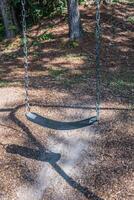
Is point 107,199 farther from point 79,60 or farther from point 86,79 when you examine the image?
point 79,60

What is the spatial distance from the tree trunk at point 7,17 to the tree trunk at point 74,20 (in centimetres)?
295

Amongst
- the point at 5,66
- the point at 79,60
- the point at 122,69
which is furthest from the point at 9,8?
the point at 122,69

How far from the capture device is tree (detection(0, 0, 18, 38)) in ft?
52.5

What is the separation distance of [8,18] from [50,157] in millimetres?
11194

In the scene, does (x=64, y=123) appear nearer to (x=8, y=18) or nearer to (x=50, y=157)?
(x=50, y=157)

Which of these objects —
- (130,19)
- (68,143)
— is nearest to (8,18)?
(130,19)

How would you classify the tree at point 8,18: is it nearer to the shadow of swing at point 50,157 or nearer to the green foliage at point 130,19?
the green foliage at point 130,19

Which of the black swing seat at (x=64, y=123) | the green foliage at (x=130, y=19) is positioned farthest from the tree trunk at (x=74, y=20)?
the black swing seat at (x=64, y=123)

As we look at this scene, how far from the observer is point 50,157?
614cm

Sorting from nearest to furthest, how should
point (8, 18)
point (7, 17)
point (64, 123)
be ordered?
point (64, 123) → point (7, 17) → point (8, 18)

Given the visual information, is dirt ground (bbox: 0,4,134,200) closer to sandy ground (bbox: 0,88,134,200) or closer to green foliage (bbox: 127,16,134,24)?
sandy ground (bbox: 0,88,134,200)

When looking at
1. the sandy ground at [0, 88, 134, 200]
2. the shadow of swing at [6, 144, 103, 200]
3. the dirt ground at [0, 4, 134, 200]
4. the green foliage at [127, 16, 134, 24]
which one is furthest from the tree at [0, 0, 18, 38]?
the shadow of swing at [6, 144, 103, 200]

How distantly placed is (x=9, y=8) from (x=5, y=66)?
152 inches

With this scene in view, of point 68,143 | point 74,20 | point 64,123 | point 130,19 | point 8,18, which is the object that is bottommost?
point 130,19
